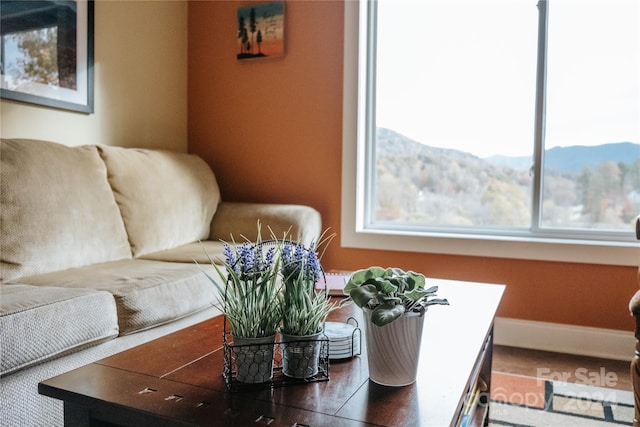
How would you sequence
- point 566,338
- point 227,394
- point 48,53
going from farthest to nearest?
point 566,338 → point 48,53 → point 227,394

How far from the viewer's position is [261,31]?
122 inches

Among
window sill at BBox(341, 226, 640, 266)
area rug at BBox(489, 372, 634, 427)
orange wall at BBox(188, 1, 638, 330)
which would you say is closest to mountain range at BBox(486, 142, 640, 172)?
window sill at BBox(341, 226, 640, 266)

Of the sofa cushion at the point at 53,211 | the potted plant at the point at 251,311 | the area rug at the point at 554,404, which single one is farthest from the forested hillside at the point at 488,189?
the potted plant at the point at 251,311

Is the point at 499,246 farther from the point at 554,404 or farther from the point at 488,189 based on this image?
the point at 554,404

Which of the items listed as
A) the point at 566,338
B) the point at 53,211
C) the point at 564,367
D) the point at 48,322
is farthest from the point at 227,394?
the point at 566,338

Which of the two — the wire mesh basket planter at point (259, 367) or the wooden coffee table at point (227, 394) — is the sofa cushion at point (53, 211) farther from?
the wire mesh basket planter at point (259, 367)

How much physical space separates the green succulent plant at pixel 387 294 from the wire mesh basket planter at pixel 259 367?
0.11 m

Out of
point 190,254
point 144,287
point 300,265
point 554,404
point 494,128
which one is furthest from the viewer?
point 494,128

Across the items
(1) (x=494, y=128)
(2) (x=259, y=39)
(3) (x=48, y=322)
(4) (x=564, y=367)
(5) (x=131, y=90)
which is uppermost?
(2) (x=259, y=39)

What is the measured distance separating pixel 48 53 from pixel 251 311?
2.07 metres

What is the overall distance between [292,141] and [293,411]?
241 centimetres

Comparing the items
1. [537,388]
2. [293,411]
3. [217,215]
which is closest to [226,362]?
[293,411]

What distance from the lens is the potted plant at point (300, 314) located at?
919 millimetres

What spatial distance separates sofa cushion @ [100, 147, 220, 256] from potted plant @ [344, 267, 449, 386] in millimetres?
1659
